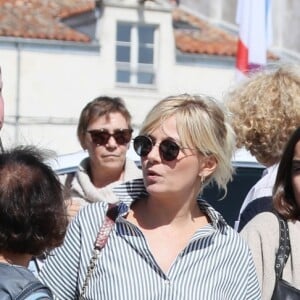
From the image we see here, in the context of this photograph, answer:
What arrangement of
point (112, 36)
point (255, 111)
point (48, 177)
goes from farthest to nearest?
1. point (112, 36)
2. point (255, 111)
3. point (48, 177)

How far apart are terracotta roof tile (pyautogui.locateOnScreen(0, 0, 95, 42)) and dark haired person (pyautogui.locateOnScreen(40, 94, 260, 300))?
27.9m

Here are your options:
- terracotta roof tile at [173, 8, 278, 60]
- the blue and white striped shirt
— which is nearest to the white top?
the blue and white striped shirt

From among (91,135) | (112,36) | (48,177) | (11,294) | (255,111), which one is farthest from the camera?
(112,36)

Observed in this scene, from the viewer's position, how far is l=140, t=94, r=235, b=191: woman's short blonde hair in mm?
4332

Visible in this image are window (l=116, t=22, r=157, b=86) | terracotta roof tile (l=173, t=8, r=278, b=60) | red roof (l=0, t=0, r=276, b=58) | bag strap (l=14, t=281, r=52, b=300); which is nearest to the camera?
bag strap (l=14, t=281, r=52, b=300)

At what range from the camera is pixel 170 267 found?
4191 mm

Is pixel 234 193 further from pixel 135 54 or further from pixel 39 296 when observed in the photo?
pixel 135 54

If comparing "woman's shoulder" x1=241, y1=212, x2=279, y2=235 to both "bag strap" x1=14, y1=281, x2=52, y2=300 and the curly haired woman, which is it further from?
"bag strap" x1=14, y1=281, x2=52, y2=300

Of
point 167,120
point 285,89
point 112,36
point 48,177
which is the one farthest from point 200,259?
point 112,36

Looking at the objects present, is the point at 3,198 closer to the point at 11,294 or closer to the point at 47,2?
the point at 11,294

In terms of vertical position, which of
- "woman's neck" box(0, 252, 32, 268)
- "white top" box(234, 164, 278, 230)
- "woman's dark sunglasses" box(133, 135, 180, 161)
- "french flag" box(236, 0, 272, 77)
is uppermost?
"french flag" box(236, 0, 272, 77)

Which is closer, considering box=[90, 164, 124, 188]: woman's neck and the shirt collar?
the shirt collar

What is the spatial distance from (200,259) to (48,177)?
2.57 feet

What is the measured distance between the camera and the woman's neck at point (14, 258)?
358cm
